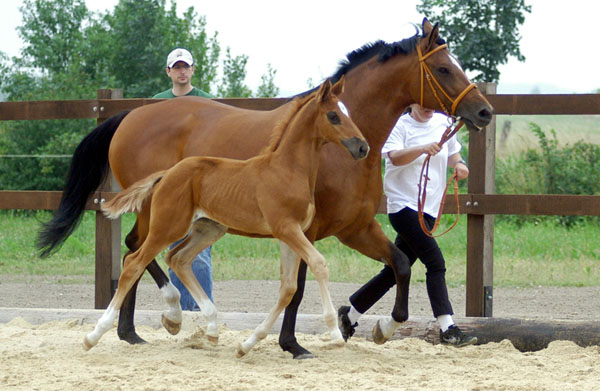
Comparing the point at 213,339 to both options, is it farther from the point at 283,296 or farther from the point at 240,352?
the point at 283,296

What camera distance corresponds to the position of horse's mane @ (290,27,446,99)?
4684mm

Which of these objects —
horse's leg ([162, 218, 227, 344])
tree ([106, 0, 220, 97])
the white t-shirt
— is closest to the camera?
horse's leg ([162, 218, 227, 344])

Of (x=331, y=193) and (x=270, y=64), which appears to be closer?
(x=331, y=193)

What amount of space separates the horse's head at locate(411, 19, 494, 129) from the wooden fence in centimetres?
116

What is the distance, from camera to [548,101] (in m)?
5.52

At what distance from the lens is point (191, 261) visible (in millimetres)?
4727

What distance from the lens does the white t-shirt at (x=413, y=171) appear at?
4.90 metres

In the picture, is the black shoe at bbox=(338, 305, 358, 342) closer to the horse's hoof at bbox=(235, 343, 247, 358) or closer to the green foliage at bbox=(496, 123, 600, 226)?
the horse's hoof at bbox=(235, 343, 247, 358)

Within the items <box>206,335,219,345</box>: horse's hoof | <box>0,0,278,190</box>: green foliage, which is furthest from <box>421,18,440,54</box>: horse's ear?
<box>0,0,278,190</box>: green foliage

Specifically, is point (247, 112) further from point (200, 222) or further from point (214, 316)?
point (214, 316)

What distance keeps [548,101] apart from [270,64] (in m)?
13.8

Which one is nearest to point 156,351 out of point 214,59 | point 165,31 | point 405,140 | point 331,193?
point 331,193

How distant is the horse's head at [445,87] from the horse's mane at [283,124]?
664mm

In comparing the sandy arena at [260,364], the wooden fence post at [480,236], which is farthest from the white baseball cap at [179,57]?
the wooden fence post at [480,236]
